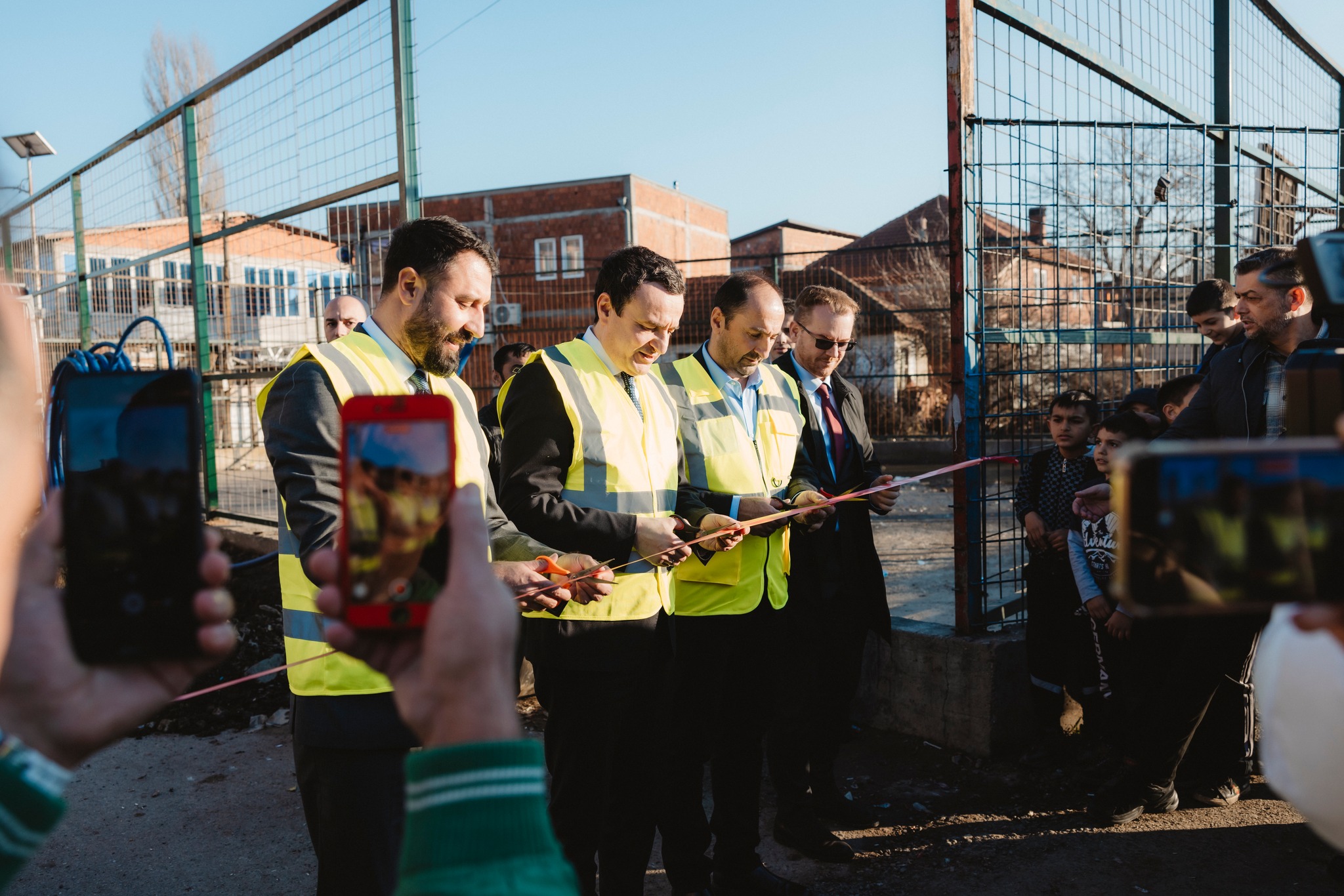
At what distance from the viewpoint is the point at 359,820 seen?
2094 mm

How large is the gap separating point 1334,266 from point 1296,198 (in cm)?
779

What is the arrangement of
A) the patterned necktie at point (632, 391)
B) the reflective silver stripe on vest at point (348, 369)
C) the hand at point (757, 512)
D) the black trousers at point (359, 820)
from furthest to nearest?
1. the hand at point (757, 512)
2. the patterned necktie at point (632, 391)
3. the reflective silver stripe on vest at point (348, 369)
4. the black trousers at point (359, 820)

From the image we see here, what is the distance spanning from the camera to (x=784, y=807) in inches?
149

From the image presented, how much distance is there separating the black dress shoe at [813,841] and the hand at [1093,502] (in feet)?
5.77

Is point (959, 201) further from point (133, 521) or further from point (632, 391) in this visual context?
point (133, 521)

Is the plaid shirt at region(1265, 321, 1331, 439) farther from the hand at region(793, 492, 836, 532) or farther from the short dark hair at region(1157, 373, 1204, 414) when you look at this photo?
the hand at region(793, 492, 836, 532)

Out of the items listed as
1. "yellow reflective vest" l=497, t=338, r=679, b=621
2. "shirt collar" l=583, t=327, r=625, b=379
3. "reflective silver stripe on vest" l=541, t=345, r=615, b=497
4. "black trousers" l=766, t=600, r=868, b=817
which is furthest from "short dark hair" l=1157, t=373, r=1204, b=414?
"reflective silver stripe on vest" l=541, t=345, r=615, b=497

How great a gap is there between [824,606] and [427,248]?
93.6 inches

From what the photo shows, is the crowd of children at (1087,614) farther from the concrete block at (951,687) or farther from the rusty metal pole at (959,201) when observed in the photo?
the rusty metal pole at (959,201)

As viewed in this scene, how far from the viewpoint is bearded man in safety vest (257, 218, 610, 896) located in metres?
2.08

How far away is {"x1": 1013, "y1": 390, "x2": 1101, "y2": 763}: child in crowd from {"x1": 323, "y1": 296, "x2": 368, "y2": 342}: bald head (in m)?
3.92

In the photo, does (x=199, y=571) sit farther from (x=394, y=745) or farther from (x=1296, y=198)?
(x=1296, y=198)

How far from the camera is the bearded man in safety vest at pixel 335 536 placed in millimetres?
2082

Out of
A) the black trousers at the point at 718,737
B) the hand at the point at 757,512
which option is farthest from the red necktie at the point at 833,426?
the black trousers at the point at 718,737
